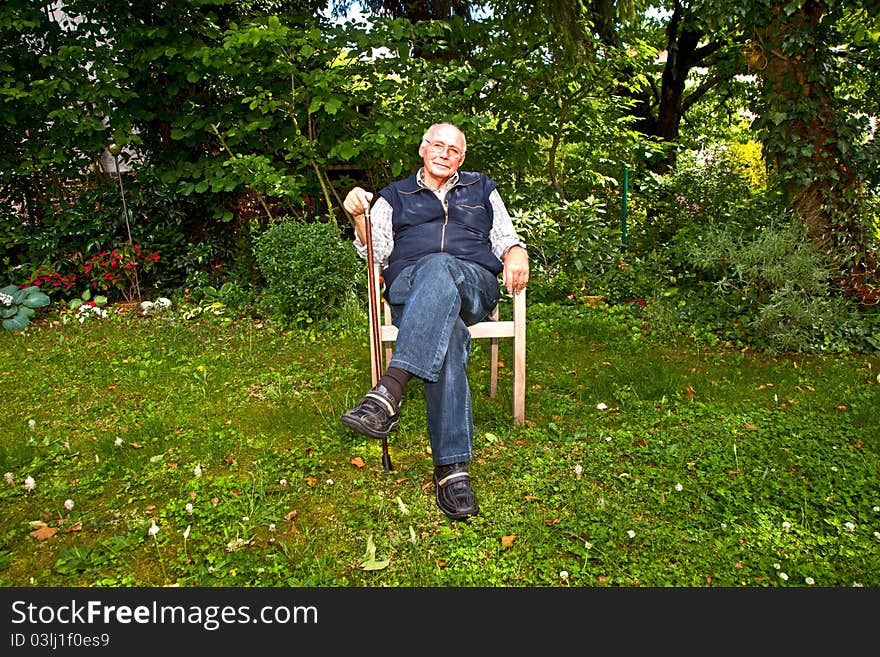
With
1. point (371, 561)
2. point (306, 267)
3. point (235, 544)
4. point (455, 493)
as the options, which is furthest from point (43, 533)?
point (306, 267)

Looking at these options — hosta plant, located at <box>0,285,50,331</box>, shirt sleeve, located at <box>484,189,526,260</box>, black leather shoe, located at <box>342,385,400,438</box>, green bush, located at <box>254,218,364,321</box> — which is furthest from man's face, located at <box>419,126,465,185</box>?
hosta plant, located at <box>0,285,50,331</box>

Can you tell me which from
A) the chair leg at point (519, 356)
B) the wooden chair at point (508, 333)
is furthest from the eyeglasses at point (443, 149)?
the chair leg at point (519, 356)

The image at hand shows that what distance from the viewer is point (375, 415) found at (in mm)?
2176

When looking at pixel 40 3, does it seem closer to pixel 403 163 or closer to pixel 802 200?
pixel 403 163

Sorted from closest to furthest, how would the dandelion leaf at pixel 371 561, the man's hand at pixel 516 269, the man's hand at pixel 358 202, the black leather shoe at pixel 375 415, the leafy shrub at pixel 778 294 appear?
the dandelion leaf at pixel 371 561 < the black leather shoe at pixel 375 415 < the man's hand at pixel 358 202 < the man's hand at pixel 516 269 < the leafy shrub at pixel 778 294

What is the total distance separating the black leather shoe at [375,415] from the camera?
215 centimetres

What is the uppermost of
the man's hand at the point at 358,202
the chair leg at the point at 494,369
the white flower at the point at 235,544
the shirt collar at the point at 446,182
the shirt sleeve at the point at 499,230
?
the shirt collar at the point at 446,182

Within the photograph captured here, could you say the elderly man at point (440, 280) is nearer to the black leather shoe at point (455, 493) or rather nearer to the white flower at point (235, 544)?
the black leather shoe at point (455, 493)

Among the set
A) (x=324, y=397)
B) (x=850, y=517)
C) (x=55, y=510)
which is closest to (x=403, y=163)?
(x=324, y=397)

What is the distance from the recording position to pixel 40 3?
4938 mm

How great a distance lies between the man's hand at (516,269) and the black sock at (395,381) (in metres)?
0.63

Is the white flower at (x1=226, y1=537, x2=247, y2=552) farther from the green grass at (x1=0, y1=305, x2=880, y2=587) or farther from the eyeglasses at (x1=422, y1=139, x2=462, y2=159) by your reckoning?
the eyeglasses at (x1=422, y1=139, x2=462, y2=159)

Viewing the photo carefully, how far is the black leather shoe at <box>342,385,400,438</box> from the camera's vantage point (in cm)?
215

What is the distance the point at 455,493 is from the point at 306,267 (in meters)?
2.59
